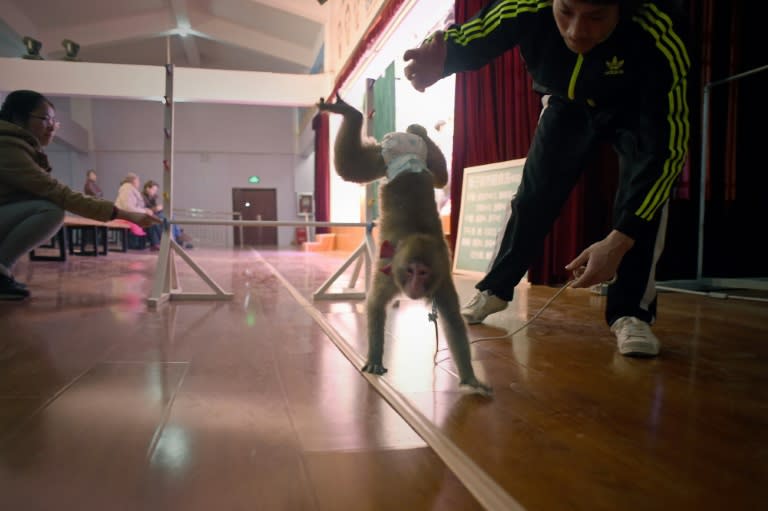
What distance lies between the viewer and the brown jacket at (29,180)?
2.25 meters

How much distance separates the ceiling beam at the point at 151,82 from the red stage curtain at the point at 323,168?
573 millimetres

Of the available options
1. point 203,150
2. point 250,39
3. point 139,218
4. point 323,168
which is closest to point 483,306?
point 139,218

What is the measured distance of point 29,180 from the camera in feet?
7.75

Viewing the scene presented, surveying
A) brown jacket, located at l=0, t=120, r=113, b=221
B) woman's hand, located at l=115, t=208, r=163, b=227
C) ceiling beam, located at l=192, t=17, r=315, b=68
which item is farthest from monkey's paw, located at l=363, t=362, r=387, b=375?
ceiling beam, located at l=192, t=17, r=315, b=68

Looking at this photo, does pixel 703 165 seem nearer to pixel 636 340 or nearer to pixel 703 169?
pixel 703 169

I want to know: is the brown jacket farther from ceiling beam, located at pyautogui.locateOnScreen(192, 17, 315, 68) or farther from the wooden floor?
ceiling beam, located at pyautogui.locateOnScreen(192, 17, 315, 68)

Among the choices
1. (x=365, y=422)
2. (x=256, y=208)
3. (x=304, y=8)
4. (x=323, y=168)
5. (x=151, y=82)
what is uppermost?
(x=304, y=8)

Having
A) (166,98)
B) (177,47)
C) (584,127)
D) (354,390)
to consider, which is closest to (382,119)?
(166,98)

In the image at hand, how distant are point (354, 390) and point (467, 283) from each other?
238cm

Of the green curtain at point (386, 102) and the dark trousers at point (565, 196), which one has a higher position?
the green curtain at point (386, 102)

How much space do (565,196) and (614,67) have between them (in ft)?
1.61

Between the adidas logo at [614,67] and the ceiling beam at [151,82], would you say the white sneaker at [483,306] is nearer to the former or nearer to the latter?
the adidas logo at [614,67]

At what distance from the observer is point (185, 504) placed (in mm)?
597

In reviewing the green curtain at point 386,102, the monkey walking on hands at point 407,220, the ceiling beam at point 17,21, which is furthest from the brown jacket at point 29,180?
the ceiling beam at point 17,21
